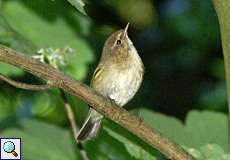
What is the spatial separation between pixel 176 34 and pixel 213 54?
45 centimetres

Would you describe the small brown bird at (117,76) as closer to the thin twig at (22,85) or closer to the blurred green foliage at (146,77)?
the blurred green foliage at (146,77)

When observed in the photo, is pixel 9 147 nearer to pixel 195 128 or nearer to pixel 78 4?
pixel 195 128

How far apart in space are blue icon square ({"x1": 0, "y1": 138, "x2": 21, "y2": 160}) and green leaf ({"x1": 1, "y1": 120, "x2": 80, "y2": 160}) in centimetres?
3

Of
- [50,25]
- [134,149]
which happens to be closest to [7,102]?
[50,25]

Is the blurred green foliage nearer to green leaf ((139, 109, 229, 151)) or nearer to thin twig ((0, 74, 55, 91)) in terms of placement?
green leaf ((139, 109, 229, 151))

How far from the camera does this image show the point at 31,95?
16.7 feet

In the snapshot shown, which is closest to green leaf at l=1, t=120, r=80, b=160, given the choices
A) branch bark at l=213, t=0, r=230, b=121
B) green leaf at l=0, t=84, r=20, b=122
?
green leaf at l=0, t=84, r=20, b=122

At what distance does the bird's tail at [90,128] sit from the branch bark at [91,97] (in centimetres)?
102

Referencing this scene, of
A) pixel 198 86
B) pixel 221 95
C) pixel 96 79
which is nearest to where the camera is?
pixel 96 79

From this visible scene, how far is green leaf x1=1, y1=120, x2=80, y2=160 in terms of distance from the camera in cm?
371

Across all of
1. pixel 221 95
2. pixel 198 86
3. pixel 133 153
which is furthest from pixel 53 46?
pixel 198 86

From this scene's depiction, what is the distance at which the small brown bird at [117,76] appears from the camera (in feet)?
14.9

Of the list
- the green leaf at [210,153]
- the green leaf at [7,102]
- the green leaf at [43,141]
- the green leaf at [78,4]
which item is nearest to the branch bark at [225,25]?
the green leaf at [210,153]

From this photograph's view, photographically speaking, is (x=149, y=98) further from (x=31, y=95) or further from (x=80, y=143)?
(x=80, y=143)
